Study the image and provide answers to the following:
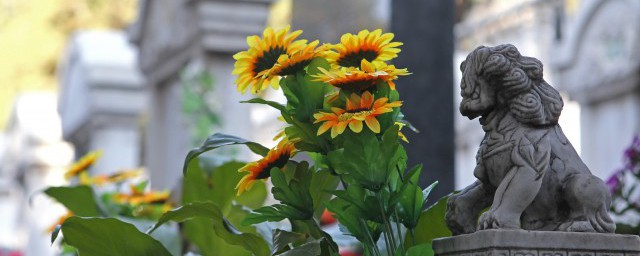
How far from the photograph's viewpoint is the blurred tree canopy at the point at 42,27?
24.7 meters

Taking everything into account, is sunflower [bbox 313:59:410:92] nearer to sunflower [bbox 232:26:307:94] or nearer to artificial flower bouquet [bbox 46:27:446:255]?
artificial flower bouquet [bbox 46:27:446:255]

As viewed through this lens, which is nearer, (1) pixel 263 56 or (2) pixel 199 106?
(1) pixel 263 56

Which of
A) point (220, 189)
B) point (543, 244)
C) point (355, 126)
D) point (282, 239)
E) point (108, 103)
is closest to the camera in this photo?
point (543, 244)

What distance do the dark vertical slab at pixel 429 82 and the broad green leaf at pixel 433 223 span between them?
201 centimetres

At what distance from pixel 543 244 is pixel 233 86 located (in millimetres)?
5903

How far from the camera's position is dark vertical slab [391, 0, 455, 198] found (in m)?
4.61

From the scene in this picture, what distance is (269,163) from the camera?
7.16 feet

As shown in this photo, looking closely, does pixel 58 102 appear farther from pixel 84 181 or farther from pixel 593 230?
pixel 593 230

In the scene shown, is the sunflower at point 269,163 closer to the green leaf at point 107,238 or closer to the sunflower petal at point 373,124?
the sunflower petal at point 373,124

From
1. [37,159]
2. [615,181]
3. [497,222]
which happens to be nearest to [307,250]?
[497,222]

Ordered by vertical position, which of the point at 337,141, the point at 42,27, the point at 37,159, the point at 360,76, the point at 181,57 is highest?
the point at 42,27

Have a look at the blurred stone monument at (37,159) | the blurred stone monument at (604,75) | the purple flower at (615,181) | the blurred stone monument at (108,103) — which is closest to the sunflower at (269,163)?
the purple flower at (615,181)

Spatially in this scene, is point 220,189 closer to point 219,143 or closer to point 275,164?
point 219,143

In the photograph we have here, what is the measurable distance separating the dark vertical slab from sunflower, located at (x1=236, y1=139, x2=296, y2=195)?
2.38m
